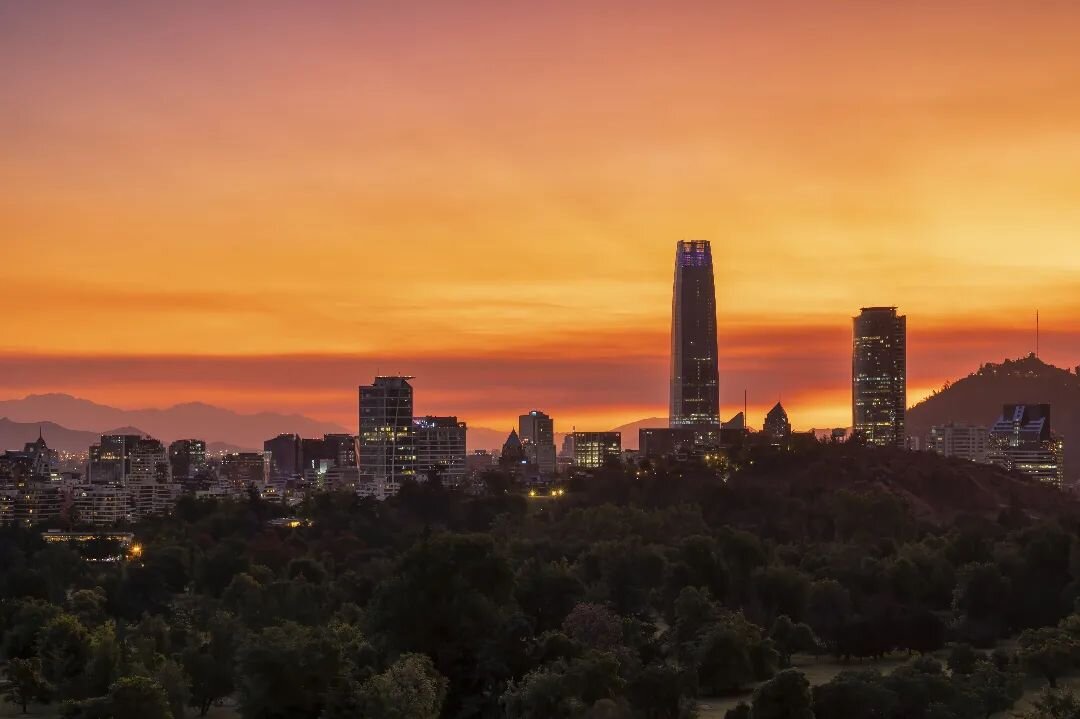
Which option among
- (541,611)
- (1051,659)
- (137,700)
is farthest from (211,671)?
(1051,659)

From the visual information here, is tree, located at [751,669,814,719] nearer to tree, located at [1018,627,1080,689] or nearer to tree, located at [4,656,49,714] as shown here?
tree, located at [1018,627,1080,689]

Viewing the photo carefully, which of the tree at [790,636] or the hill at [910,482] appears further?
the hill at [910,482]

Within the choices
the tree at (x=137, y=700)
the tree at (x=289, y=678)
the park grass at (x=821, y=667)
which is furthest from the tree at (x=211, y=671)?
the park grass at (x=821, y=667)

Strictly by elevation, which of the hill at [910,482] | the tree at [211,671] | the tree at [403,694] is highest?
the hill at [910,482]

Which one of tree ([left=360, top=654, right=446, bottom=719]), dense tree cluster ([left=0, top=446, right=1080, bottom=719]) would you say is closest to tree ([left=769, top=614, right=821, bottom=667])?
dense tree cluster ([left=0, top=446, right=1080, bottom=719])

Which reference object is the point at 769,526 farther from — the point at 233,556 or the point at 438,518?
the point at 233,556

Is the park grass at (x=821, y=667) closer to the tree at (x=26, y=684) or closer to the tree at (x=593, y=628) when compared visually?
the tree at (x=593, y=628)
